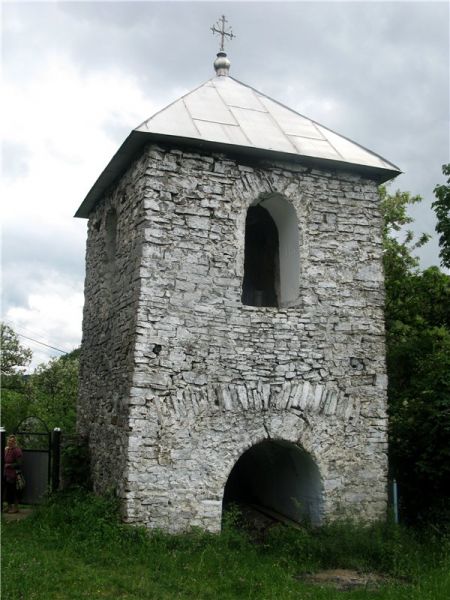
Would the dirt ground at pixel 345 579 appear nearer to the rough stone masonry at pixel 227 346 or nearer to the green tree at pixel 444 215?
the rough stone masonry at pixel 227 346

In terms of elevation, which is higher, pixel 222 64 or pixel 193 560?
pixel 222 64

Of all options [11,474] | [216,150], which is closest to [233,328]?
[216,150]

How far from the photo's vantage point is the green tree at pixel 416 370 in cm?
802

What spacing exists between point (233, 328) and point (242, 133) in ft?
8.78

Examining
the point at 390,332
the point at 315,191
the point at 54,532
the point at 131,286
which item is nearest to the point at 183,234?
the point at 131,286

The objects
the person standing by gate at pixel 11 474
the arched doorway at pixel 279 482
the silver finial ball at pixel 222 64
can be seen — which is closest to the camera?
the arched doorway at pixel 279 482

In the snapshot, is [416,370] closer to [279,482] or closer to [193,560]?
[279,482]

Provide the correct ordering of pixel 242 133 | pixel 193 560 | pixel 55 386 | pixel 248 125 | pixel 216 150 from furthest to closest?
pixel 55 386 → pixel 248 125 → pixel 242 133 → pixel 216 150 → pixel 193 560

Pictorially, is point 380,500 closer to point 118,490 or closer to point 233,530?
point 233,530

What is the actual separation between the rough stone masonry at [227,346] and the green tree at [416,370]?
2.72 ft

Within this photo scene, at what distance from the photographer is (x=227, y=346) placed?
24.0ft

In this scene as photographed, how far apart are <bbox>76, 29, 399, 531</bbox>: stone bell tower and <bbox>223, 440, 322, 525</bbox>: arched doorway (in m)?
0.04

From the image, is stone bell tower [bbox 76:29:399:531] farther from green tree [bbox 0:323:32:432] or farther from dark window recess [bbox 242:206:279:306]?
green tree [bbox 0:323:32:432]

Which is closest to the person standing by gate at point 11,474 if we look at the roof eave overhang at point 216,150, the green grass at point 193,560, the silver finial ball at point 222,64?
the green grass at point 193,560
